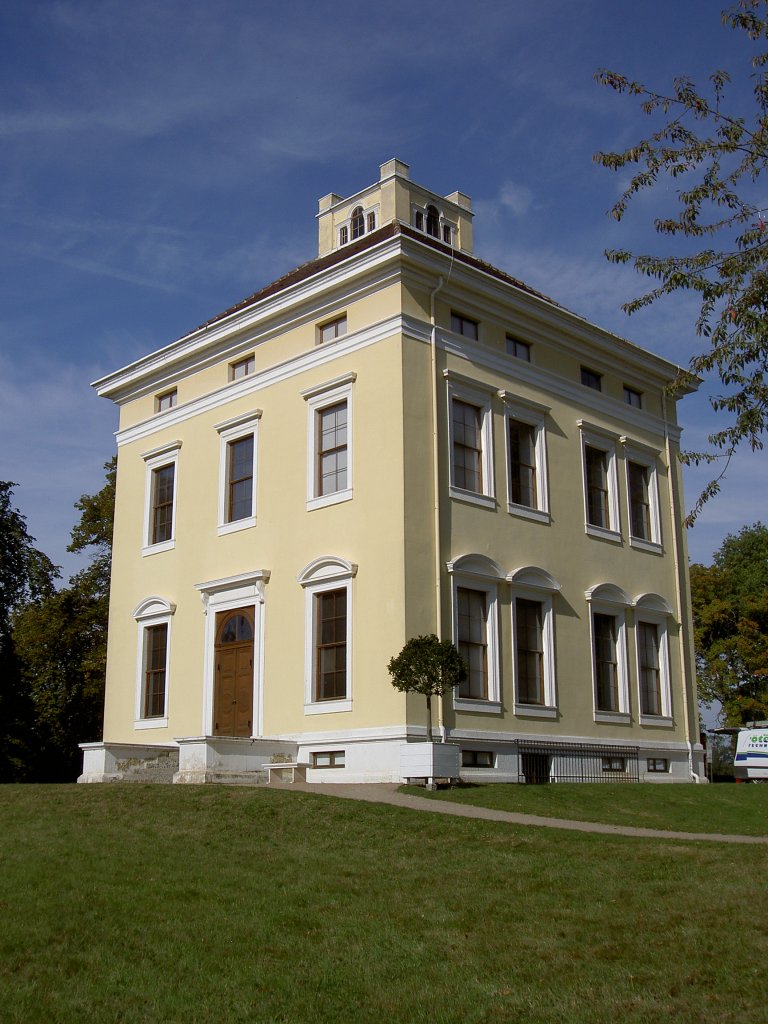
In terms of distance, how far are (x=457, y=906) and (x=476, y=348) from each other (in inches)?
632

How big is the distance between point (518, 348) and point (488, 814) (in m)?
12.8

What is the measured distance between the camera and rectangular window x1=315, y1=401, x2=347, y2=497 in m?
24.7

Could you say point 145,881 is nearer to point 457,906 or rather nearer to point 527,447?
point 457,906

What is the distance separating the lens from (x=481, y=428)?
25.2 metres

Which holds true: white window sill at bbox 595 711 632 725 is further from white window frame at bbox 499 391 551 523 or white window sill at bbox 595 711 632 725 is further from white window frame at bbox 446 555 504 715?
white window frame at bbox 499 391 551 523

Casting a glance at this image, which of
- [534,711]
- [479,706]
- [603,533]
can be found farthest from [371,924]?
[603,533]

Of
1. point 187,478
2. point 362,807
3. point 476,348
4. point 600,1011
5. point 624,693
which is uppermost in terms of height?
point 476,348

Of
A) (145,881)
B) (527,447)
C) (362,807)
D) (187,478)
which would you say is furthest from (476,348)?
(145,881)

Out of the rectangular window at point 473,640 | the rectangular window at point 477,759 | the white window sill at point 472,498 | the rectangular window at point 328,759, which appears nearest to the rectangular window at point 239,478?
the white window sill at point 472,498

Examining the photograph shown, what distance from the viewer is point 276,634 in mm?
25000

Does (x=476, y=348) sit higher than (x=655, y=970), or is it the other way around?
(x=476, y=348)

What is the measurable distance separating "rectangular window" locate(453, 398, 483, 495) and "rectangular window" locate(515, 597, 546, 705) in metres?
2.85

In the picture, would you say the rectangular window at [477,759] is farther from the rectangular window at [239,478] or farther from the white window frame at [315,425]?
the rectangular window at [239,478]

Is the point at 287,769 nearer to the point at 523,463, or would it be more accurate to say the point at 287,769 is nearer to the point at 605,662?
the point at 605,662
